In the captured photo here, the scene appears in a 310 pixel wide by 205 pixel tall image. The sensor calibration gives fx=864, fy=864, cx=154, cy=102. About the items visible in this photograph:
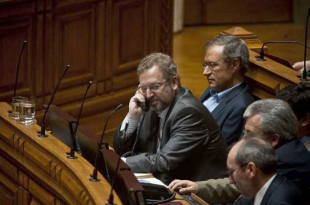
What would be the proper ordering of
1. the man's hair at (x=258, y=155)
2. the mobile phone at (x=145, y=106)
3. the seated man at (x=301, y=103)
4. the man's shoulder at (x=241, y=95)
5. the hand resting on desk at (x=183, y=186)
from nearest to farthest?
the man's hair at (x=258, y=155)
the hand resting on desk at (x=183, y=186)
the seated man at (x=301, y=103)
the mobile phone at (x=145, y=106)
the man's shoulder at (x=241, y=95)

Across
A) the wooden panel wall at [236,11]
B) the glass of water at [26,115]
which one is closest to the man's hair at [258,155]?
the glass of water at [26,115]

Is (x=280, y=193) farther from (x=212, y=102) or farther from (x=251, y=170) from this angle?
(x=212, y=102)

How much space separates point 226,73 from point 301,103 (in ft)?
2.40

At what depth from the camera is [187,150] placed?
157 inches

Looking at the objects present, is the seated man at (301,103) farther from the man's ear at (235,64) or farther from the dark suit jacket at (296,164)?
the man's ear at (235,64)

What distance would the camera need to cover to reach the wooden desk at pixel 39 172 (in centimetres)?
344

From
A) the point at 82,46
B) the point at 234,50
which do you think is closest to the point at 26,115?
the point at 234,50

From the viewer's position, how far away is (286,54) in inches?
324

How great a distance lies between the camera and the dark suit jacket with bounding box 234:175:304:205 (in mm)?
3174

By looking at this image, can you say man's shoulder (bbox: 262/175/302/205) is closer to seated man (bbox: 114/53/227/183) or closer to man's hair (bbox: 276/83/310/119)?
man's hair (bbox: 276/83/310/119)

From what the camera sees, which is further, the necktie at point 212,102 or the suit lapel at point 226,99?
the necktie at point 212,102

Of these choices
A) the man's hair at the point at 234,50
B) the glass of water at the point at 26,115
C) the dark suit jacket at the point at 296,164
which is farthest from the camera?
the man's hair at the point at 234,50

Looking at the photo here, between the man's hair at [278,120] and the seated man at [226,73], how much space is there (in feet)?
2.64

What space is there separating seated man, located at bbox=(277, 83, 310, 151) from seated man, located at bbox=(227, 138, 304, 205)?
2.10 feet
